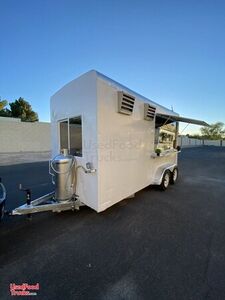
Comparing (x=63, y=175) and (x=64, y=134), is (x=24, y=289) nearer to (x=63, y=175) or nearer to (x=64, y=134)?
(x=63, y=175)

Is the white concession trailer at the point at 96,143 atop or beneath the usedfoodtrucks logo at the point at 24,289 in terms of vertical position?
atop

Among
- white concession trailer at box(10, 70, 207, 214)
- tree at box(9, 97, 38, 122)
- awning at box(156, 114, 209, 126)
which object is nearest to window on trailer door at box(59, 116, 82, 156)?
white concession trailer at box(10, 70, 207, 214)

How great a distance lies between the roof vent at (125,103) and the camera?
3227mm

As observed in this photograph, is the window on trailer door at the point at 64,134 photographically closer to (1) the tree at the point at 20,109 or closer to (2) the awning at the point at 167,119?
(2) the awning at the point at 167,119

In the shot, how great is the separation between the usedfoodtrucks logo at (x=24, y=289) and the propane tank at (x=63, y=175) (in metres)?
1.62

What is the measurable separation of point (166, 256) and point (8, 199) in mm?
4449

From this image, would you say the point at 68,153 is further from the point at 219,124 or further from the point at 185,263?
the point at 219,124

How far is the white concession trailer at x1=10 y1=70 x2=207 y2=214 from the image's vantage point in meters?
2.91

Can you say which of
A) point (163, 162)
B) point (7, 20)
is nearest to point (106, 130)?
point (163, 162)

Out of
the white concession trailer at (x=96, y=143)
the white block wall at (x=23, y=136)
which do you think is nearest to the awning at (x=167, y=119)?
the white concession trailer at (x=96, y=143)

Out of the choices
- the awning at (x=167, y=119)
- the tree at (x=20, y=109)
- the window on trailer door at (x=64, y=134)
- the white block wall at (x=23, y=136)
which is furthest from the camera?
the tree at (x=20, y=109)

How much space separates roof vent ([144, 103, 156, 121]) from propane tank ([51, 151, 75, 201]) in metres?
2.26

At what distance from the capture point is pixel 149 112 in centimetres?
433

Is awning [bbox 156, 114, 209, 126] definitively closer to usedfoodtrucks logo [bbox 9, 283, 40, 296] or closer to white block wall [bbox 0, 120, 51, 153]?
usedfoodtrucks logo [bbox 9, 283, 40, 296]
